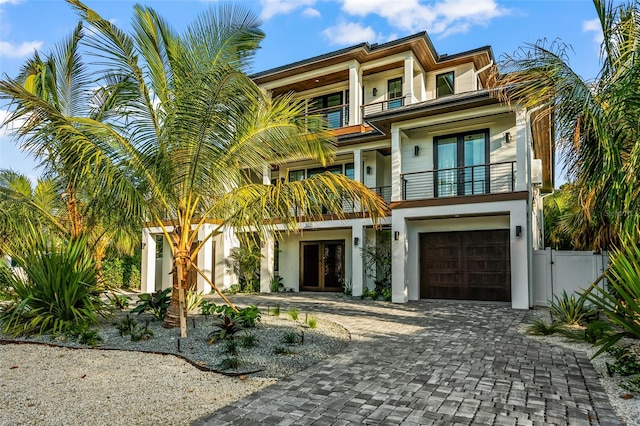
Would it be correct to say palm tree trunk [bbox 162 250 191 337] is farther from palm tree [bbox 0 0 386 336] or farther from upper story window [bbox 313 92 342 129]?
upper story window [bbox 313 92 342 129]

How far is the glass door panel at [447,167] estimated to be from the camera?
48.5ft

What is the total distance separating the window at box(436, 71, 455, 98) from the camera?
1839cm

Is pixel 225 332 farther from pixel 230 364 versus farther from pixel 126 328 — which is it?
pixel 126 328

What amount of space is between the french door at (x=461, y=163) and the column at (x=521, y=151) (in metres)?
1.47

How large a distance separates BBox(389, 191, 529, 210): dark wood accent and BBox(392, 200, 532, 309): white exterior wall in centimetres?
10

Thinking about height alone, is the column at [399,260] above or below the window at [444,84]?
below

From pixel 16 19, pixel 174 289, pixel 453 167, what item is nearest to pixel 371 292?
pixel 453 167

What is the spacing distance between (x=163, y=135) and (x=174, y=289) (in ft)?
9.62

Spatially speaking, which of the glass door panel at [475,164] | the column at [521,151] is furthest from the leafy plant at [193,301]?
the column at [521,151]

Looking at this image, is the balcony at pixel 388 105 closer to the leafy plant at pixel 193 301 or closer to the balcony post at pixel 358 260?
the balcony post at pixel 358 260

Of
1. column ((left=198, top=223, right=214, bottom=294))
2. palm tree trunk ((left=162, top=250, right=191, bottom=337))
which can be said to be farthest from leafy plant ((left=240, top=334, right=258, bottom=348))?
column ((left=198, top=223, right=214, bottom=294))

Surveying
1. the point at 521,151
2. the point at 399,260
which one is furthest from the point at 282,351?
the point at 521,151

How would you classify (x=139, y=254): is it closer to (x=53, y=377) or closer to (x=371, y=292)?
(x=371, y=292)

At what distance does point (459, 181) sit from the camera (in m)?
14.7
